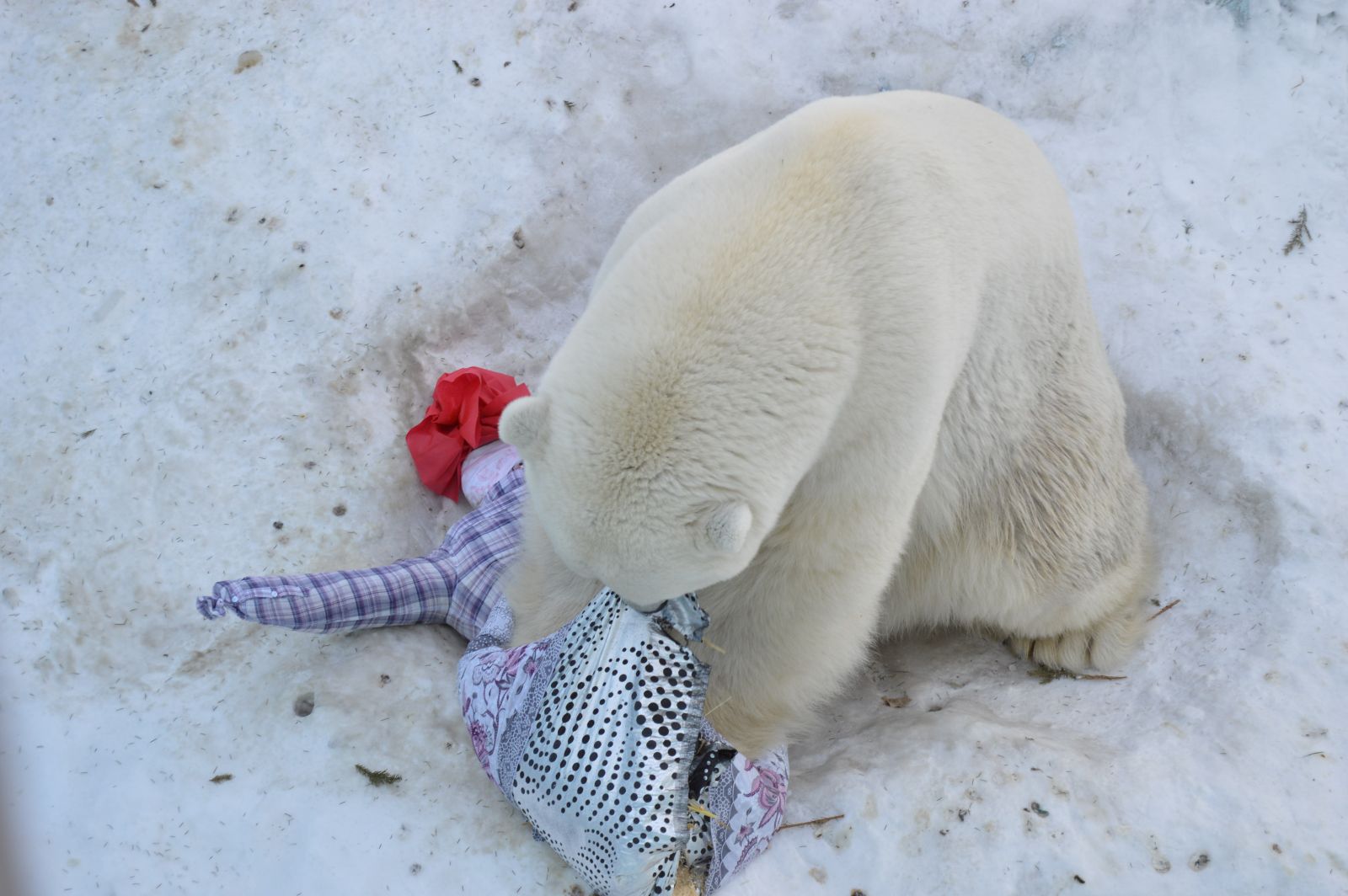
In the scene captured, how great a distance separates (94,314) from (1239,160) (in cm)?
465

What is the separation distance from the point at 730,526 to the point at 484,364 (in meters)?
2.19

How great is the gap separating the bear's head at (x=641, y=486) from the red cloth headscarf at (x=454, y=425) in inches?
55.2

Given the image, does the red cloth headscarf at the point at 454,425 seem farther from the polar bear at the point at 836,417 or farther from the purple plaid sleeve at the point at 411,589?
the polar bear at the point at 836,417

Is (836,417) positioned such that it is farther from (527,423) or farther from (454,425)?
(454,425)

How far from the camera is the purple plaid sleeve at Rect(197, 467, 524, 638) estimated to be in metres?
2.65

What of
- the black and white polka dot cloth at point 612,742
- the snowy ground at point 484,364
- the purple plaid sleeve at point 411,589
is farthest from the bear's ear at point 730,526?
the purple plaid sleeve at point 411,589

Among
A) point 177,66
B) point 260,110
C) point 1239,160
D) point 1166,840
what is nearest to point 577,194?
point 260,110

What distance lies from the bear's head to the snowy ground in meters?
1.00

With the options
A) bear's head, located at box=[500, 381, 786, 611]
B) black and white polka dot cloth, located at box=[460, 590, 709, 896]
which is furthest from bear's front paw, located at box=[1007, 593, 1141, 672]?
bear's head, located at box=[500, 381, 786, 611]

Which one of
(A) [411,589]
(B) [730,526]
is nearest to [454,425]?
(A) [411,589]

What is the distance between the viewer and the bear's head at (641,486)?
1.94 meters

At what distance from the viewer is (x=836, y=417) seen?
216 centimetres

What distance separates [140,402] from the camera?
319 centimetres

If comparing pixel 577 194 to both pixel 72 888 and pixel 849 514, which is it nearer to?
A: pixel 849 514
